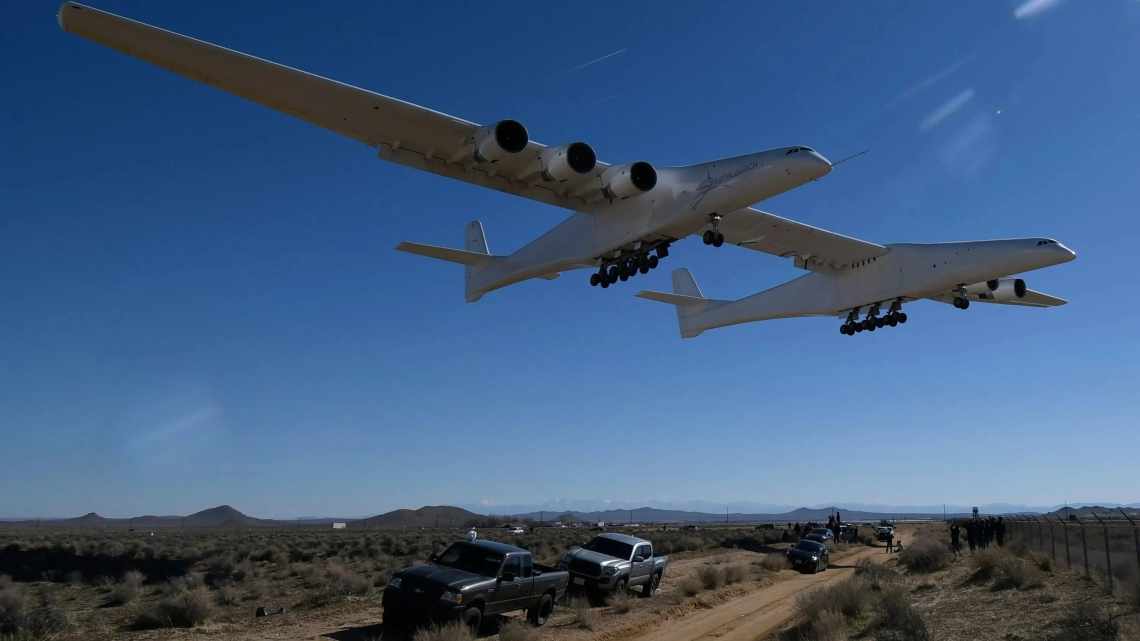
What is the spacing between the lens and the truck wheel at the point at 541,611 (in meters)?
13.2

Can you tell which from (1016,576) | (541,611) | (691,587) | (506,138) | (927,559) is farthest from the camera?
(927,559)

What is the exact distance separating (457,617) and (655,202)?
988 cm

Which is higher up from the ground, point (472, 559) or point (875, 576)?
point (472, 559)

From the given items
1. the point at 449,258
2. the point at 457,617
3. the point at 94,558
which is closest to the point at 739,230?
the point at 449,258

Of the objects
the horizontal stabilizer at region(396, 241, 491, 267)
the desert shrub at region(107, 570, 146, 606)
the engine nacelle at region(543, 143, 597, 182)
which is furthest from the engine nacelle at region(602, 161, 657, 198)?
the desert shrub at region(107, 570, 146, 606)

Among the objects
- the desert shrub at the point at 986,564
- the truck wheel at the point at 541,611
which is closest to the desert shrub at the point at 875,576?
the desert shrub at the point at 986,564

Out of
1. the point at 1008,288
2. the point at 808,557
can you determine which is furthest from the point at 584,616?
the point at 1008,288

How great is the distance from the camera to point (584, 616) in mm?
14148

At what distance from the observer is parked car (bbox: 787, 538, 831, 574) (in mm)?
27750

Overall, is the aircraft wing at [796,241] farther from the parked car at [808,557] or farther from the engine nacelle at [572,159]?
the parked car at [808,557]

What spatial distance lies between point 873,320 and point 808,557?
8.64m

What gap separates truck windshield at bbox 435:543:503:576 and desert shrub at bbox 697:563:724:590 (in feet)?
32.3

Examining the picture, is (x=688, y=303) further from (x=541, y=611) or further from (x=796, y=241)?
(x=541, y=611)

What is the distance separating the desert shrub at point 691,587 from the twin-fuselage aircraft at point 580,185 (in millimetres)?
7797
